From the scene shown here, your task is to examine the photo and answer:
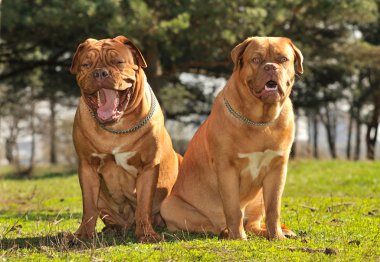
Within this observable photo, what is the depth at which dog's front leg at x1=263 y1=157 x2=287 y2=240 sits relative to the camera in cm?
531

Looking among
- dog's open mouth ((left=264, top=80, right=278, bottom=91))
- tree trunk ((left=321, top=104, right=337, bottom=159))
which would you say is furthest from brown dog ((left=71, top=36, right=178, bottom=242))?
tree trunk ((left=321, top=104, right=337, bottom=159))

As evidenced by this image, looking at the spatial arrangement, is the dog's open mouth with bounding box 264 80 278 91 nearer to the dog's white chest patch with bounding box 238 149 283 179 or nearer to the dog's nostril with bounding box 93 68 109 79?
the dog's white chest patch with bounding box 238 149 283 179

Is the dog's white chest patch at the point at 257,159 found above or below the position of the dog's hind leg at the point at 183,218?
above

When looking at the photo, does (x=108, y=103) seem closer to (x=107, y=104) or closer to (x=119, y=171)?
(x=107, y=104)

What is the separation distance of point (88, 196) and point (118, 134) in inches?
26.7

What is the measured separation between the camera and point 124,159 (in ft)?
18.3

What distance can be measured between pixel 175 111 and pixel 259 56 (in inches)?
831

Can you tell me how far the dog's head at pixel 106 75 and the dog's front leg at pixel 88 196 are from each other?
0.58 m

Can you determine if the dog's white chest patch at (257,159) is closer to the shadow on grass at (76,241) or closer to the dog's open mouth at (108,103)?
the shadow on grass at (76,241)

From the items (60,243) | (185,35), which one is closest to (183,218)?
(60,243)

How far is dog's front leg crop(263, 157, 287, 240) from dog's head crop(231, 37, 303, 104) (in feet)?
2.09

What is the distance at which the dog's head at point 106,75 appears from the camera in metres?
5.17

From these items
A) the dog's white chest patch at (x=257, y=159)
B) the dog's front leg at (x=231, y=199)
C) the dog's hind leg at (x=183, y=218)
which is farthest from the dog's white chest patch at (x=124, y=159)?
the dog's white chest patch at (x=257, y=159)

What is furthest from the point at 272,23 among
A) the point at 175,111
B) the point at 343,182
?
the point at 175,111
